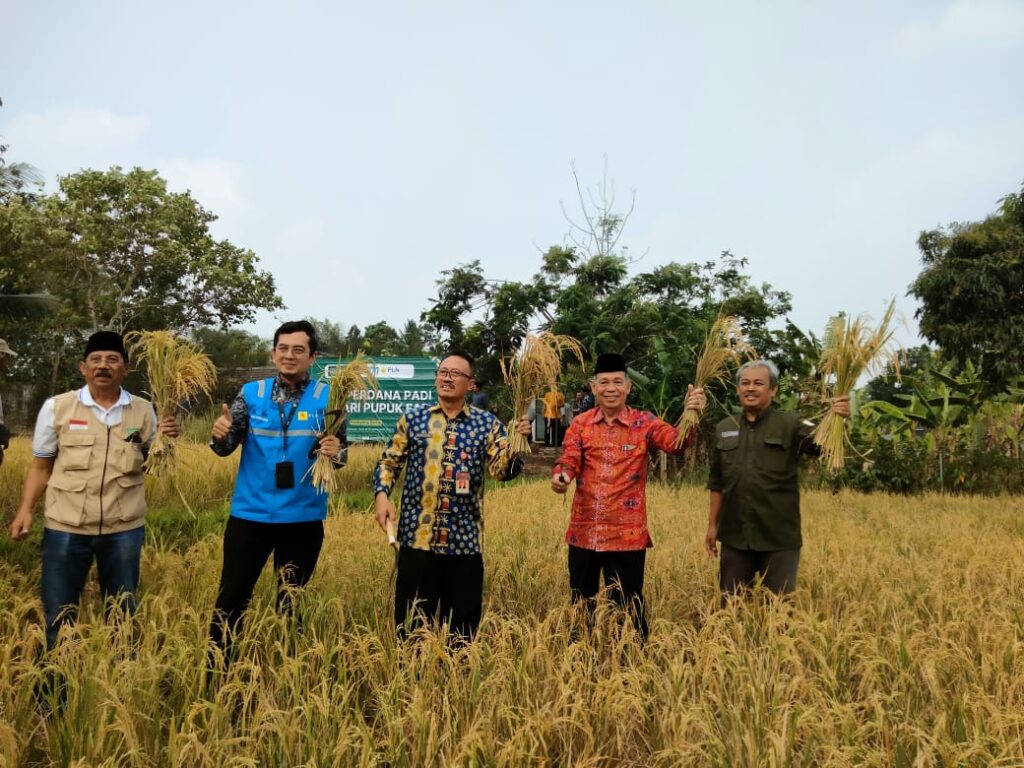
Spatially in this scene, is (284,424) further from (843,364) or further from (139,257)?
(139,257)

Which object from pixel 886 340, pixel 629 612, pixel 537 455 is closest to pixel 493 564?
pixel 629 612

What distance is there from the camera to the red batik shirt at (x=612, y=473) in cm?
309

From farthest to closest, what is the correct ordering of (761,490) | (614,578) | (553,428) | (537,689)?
(553,428) < (761,490) < (614,578) < (537,689)

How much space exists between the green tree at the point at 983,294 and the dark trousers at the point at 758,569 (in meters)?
7.68

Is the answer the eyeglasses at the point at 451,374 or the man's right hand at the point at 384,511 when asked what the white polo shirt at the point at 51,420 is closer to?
the man's right hand at the point at 384,511

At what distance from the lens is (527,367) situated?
3.29 m

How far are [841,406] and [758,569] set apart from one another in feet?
2.75

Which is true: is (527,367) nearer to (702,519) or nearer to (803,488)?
(702,519)

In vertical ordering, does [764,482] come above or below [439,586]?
above

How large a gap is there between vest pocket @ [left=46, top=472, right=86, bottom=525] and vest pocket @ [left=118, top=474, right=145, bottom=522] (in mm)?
130

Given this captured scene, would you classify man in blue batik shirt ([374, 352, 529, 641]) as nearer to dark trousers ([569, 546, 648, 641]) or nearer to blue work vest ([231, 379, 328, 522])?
blue work vest ([231, 379, 328, 522])

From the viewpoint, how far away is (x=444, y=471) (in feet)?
9.33

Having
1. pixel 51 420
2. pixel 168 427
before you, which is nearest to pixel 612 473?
pixel 168 427

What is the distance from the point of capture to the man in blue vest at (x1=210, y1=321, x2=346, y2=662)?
2.84 metres
